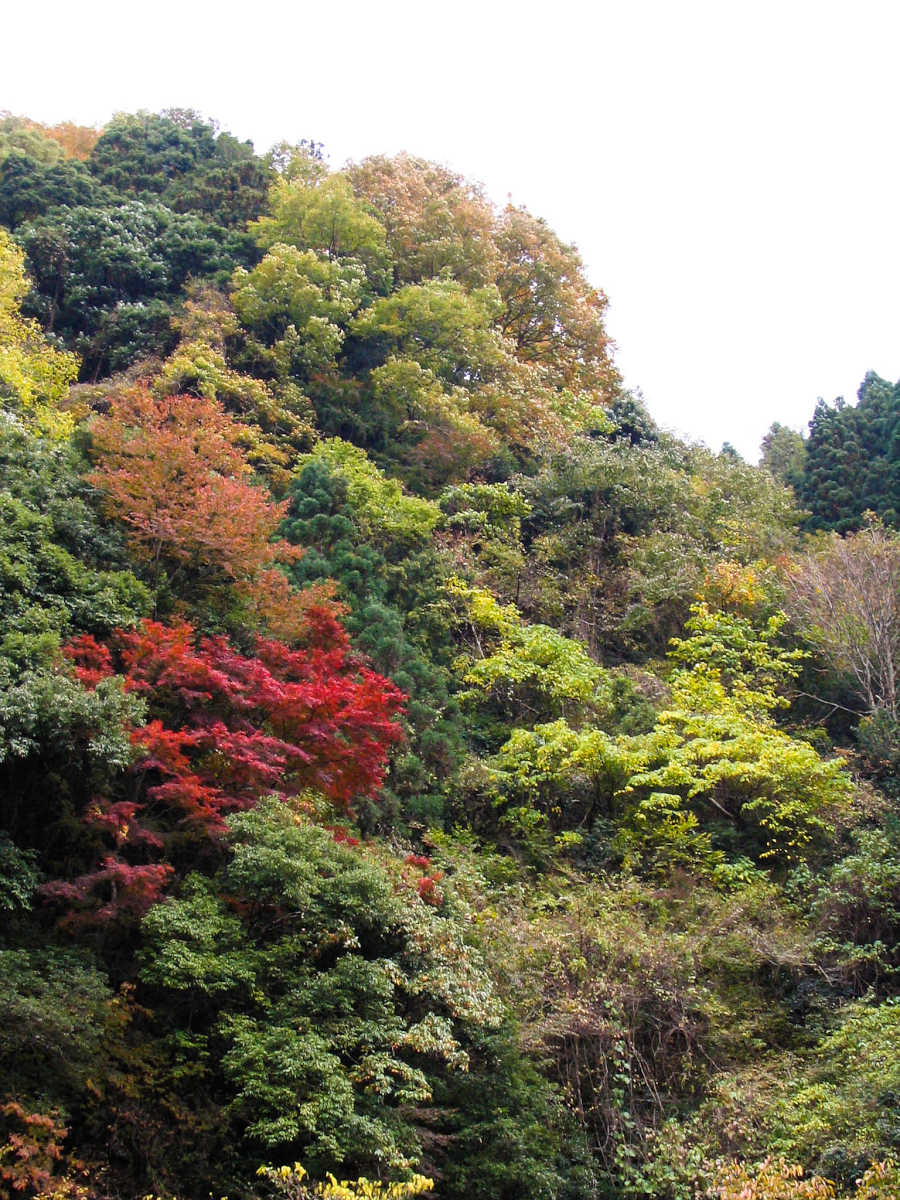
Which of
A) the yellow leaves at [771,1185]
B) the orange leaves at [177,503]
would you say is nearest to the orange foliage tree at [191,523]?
the orange leaves at [177,503]

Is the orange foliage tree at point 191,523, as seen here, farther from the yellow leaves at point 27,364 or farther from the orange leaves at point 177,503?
the yellow leaves at point 27,364

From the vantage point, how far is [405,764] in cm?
1339

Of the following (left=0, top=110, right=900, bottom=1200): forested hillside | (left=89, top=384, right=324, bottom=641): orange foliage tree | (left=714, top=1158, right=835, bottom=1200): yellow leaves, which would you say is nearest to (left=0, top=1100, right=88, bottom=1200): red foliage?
(left=0, top=110, right=900, bottom=1200): forested hillside

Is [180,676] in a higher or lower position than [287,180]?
lower

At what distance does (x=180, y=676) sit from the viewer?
1013 cm

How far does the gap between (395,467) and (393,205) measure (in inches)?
373

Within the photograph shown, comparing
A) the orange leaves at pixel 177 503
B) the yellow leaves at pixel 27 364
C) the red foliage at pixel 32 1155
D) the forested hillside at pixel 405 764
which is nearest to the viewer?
the red foliage at pixel 32 1155

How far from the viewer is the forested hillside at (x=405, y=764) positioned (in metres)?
7.98

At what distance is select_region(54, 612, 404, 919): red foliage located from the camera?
8.86m

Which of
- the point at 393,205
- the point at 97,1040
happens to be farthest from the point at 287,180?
the point at 97,1040

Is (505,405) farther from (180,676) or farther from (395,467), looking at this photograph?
(180,676)

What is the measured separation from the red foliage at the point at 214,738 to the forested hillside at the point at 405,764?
49mm

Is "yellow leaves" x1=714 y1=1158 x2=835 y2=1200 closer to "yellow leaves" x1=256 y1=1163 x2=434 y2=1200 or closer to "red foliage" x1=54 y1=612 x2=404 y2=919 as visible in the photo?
"yellow leaves" x1=256 y1=1163 x2=434 y2=1200

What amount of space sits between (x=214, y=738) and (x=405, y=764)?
3989 mm
